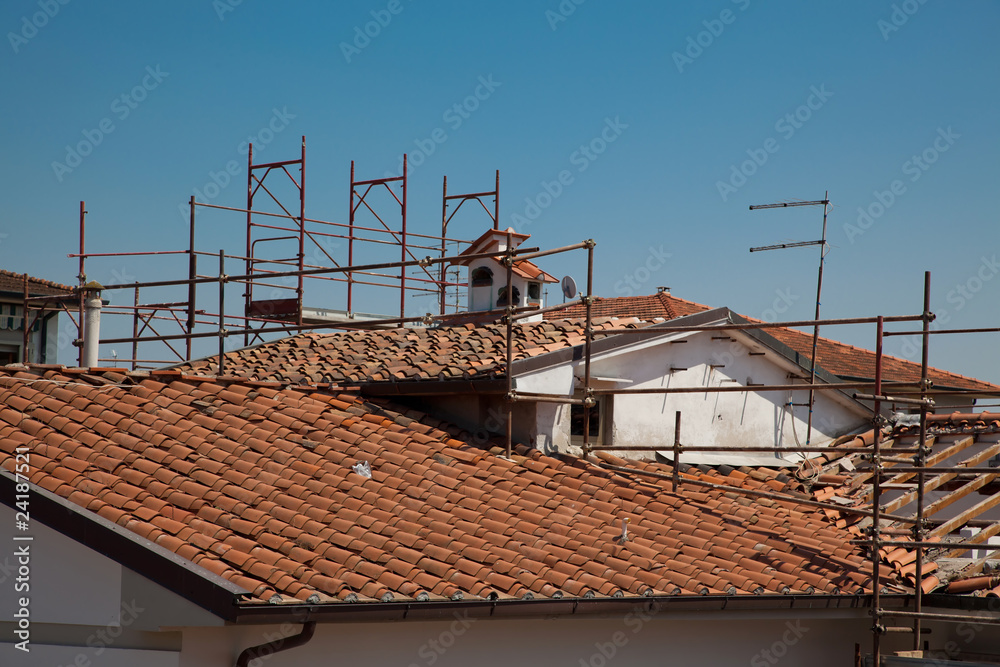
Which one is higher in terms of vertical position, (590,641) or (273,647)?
(273,647)

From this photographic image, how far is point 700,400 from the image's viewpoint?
13430 mm

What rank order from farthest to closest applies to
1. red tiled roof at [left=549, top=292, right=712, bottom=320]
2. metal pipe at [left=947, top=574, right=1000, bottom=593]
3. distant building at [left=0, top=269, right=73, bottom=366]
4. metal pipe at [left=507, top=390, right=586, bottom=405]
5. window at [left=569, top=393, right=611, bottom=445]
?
1. distant building at [left=0, top=269, right=73, bottom=366]
2. red tiled roof at [left=549, top=292, right=712, bottom=320]
3. window at [left=569, top=393, right=611, bottom=445]
4. metal pipe at [left=507, top=390, right=586, bottom=405]
5. metal pipe at [left=947, top=574, right=1000, bottom=593]

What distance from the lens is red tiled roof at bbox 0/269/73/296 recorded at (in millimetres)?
26141

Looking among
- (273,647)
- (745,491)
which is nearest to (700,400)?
(745,491)

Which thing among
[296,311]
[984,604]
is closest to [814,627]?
[984,604]

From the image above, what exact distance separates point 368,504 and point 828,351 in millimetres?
17067

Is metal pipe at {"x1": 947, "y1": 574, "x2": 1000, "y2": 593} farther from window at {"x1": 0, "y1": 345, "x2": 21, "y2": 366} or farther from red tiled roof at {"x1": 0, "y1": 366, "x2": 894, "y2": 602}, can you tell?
window at {"x1": 0, "y1": 345, "x2": 21, "y2": 366}

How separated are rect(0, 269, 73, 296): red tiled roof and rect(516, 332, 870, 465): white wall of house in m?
18.3

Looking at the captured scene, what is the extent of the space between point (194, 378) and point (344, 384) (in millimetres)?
2095

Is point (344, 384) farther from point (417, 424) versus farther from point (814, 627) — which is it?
point (814, 627)

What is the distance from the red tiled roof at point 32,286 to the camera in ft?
85.8

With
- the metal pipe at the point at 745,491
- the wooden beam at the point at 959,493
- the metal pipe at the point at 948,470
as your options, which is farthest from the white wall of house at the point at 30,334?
the metal pipe at the point at 948,470

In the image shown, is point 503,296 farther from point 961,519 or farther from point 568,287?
point 961,519

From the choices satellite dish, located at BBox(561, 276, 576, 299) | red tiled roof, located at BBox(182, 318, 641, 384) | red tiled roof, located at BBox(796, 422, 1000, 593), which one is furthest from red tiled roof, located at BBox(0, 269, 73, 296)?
red tiled roof, located at BBox(796, 422, 1000, 593)
